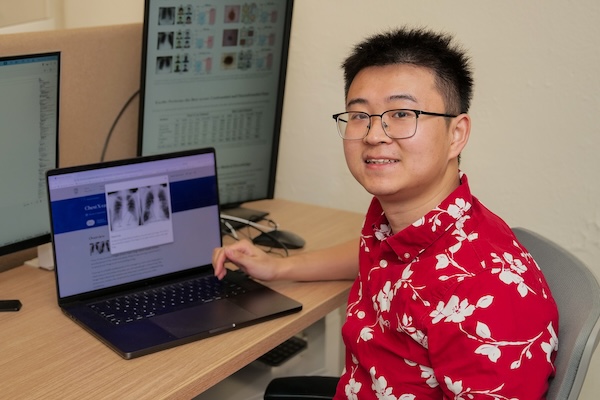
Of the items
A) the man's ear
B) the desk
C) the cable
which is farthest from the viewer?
the cable

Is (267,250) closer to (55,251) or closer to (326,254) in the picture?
(326,254)

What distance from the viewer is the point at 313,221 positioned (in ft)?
6.37

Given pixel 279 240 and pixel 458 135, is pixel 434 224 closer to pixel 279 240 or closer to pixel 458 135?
pixel 458 135

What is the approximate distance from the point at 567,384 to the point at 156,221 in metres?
0.78

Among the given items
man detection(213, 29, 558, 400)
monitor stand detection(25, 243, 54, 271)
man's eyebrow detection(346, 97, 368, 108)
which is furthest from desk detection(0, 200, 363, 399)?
man's eyebrow detection(346, 97, 368, 108)

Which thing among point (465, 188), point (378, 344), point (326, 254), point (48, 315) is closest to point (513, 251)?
point (465, 188)

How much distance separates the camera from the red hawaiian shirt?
1023mm

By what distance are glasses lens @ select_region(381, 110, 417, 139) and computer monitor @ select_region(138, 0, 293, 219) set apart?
700mm

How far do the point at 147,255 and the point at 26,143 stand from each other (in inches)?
11.4

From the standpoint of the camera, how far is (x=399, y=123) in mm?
1216

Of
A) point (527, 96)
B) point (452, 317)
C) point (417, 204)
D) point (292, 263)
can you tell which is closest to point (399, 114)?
point (417, 204)

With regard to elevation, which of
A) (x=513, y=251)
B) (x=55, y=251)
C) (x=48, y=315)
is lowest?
(x=48, y=315)

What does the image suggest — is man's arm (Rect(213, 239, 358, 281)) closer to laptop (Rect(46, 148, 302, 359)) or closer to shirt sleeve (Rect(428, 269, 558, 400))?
laptop (Rect(46, 148, 302, 359))

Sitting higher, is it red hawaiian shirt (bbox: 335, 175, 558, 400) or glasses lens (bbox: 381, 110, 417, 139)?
glasses lens (bbox: 381, 110, 417, 139)
